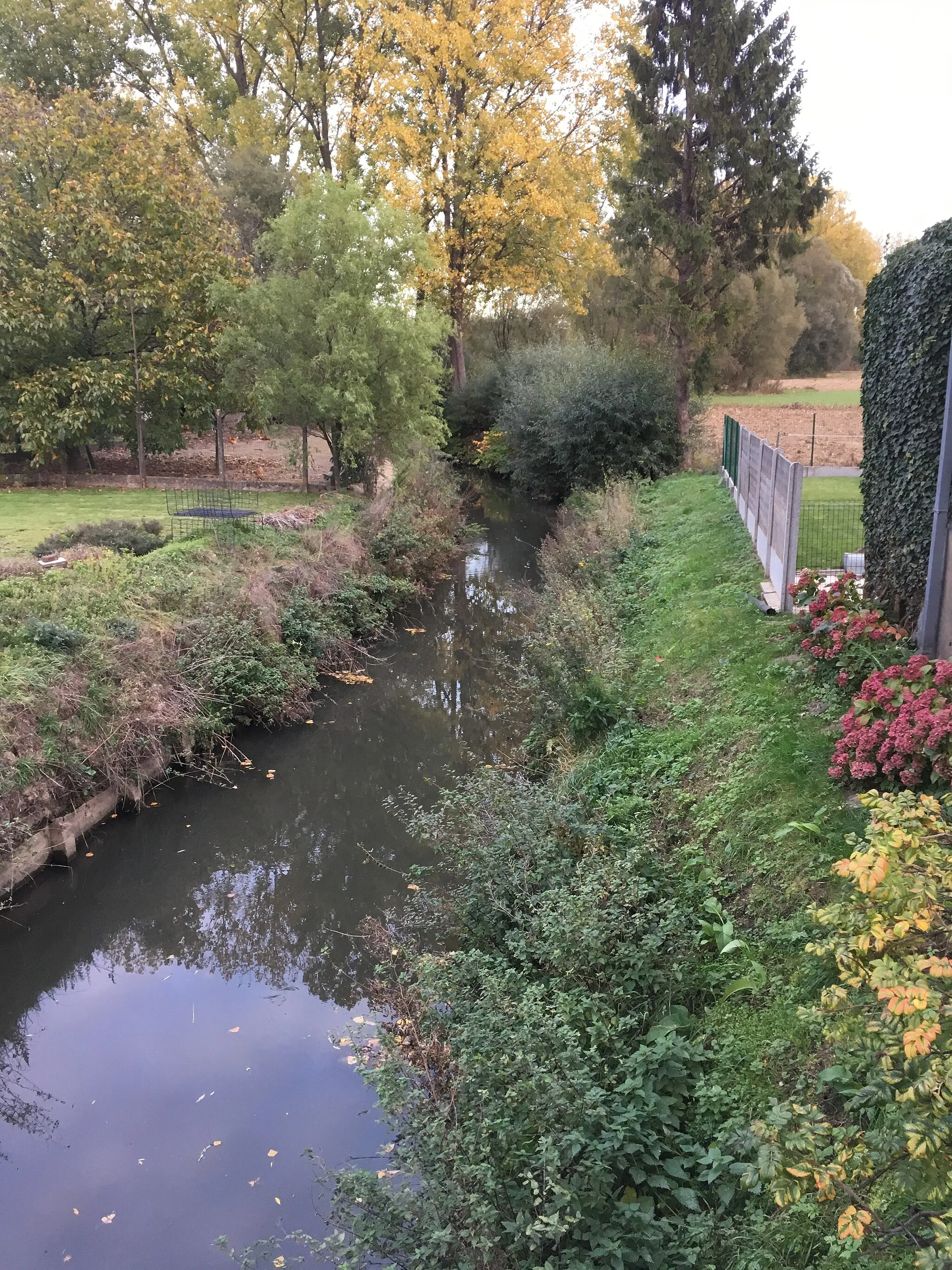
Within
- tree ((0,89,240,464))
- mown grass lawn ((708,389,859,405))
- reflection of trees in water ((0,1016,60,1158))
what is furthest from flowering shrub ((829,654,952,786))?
mown grass lawn ((708,389,859,405))

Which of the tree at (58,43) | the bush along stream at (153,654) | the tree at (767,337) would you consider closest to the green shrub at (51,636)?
the bush along stream at (153,654)

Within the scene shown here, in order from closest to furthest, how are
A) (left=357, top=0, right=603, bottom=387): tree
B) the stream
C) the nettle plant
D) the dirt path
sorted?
the nettle plant, the stream, the dirt path, (left=357, top=0, right=603, bottom=387): tree

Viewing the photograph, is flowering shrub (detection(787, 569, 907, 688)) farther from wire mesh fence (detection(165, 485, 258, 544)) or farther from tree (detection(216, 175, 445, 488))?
tree (detection(216, 175, 445, 488))

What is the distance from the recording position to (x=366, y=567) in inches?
655

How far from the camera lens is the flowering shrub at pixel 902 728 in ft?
16.3

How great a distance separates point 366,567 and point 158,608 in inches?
218

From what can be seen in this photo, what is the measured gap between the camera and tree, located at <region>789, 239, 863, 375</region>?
49250 millimetres

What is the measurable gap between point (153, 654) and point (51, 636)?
1.21 metres

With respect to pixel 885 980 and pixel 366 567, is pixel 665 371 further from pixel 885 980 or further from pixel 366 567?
pixel 885 980

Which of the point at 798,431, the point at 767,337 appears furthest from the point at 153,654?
the point at 767,337

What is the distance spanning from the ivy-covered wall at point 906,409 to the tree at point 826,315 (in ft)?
148

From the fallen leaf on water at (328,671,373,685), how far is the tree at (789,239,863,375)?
43660 millimetres

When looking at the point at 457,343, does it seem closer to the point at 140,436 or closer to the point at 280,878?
the point at 140,436

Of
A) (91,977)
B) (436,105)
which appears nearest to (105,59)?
(436,105)
